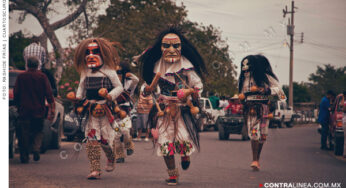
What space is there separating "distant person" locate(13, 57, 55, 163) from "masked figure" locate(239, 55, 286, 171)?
346 centimetres

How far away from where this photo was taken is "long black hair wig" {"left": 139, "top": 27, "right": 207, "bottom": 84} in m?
8.47

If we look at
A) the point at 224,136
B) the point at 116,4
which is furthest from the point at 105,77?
the point at 116,4

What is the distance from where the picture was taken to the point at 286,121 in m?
34.6

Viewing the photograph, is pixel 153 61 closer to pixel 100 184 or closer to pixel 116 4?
pixel 100 184

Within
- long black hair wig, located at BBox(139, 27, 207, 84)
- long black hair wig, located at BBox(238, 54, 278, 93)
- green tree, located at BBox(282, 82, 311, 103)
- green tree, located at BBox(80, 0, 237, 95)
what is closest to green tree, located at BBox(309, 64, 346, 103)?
green tree, located at BBox(80, 0, 237, 95)

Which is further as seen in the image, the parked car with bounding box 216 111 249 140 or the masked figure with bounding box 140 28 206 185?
the parked car with bounding box 216 111 249 140

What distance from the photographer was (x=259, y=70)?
1014 centimetres

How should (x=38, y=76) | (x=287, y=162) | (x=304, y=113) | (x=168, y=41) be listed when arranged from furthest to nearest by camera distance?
(x=304, y=113)
(x=287, y=162)
(x=38, y=76)
(x=168, y=41)

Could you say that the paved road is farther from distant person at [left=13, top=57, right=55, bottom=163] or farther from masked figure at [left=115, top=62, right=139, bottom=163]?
distant person at [left=13, top=57, right=55, bottom=163]

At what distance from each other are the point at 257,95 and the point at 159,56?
7.82ft

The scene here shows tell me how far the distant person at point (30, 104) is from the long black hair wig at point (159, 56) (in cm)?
252

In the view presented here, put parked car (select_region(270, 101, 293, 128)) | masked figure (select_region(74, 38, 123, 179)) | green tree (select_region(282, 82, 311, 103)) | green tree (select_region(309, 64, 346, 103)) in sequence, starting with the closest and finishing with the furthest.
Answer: masked figure (select_region(74, 38, 123, 179)) → green tree (select_region(309, 64, 346, 103)) → parked car (select_region(270, 101, 293, 128)) → green tree (select_region(282, 82, 311, 103))

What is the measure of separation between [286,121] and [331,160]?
75.0 feet

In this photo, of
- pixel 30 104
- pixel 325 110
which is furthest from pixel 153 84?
pixel 325 110
